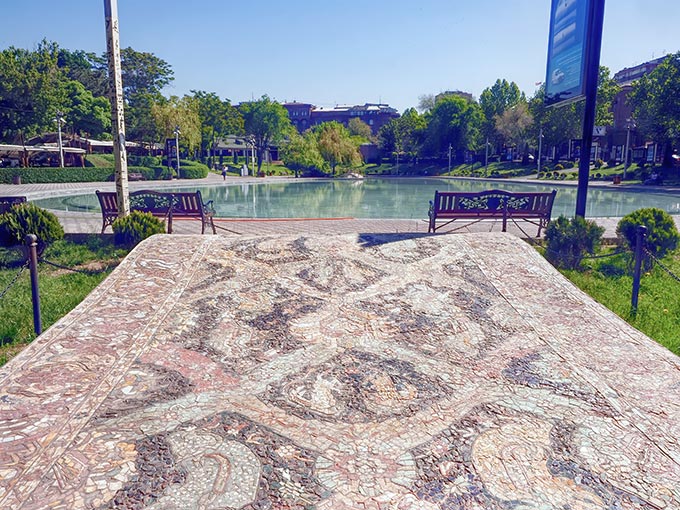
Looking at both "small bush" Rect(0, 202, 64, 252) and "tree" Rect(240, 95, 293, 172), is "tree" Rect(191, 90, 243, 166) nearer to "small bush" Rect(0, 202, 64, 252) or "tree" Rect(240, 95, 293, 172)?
"tree" Rect(240, 95, 293, 172)

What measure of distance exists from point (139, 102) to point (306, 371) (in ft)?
166

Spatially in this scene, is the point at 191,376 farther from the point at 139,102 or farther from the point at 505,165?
the point at 505,165

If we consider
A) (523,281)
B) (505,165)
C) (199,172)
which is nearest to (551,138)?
(505,165)

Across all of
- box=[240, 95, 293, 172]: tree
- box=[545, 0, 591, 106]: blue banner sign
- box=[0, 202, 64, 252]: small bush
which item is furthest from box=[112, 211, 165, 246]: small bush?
box=[240, 95, 293, 172]: tree

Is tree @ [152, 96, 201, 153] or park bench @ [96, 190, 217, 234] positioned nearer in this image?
park bench @ [96, 190, 217, 234]

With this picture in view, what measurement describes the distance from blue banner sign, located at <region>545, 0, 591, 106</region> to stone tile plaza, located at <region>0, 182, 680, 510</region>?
4.00m

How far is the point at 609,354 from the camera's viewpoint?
470 centimetres

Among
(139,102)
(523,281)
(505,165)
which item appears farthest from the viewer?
(505,165)

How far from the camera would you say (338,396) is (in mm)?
3957

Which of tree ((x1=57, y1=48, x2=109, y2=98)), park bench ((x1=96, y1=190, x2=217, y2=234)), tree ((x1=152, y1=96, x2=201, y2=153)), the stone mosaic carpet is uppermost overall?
tree ((x1=57, y1=48, x2=109, y2=98))

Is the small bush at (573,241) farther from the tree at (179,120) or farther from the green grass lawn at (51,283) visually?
the tree at (179,120)

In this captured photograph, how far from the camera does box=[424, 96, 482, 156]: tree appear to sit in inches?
2569

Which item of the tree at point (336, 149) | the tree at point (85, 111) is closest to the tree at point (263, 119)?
the tree at point (336, 149)

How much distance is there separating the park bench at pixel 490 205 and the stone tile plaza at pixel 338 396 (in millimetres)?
3332
